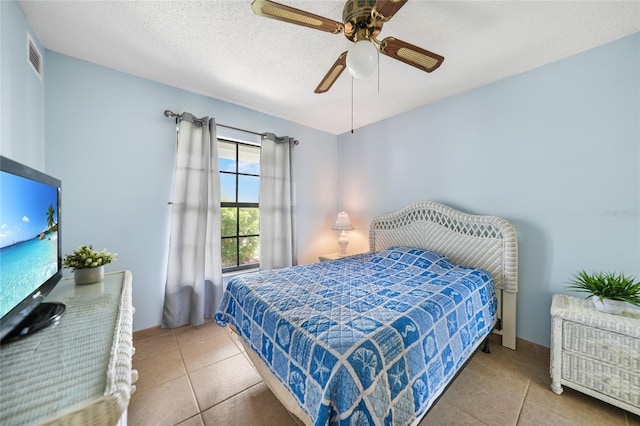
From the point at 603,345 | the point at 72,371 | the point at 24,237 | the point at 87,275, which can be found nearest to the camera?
the point at 72,371

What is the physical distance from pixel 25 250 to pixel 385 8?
186 centimetres

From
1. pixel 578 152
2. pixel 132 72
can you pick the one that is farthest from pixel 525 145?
pixel 132 72

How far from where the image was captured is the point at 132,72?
225 cm

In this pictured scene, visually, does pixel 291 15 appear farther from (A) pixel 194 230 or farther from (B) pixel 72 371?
(A) pixel 194 230

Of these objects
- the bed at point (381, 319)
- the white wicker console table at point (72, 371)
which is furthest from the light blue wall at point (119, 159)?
the white wicker console table at point (72, 371)

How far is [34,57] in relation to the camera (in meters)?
1.70

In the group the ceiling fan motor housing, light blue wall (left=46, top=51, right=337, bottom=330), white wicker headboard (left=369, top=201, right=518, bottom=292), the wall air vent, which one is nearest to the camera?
the ceiling fan motor housing

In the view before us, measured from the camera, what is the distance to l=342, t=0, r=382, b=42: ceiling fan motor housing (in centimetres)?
118

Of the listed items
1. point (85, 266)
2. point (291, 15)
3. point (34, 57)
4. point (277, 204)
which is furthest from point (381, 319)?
point (34, 57)

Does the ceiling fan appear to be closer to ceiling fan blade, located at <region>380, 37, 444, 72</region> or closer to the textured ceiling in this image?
ceiling fan blade, located at <region>380, 37, 444, 72</region>

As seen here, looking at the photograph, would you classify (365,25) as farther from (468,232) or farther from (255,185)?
(255,185)

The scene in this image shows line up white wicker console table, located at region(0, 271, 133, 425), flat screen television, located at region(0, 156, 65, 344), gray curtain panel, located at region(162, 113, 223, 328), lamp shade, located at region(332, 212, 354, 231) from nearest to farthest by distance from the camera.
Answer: white wicker console table, located at region(0, 271, 133, 425) < flat screen television, located at region(0, 156, 65, 344) < gray curtain panel, located at region(162, 113, 223, 328) < lamp shade, located at region(332, 212, 354, 231)

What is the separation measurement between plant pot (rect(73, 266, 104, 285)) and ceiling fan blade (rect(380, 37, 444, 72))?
2.18 metres

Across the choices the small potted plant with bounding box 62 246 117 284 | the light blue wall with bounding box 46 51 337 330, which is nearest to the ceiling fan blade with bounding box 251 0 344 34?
the small potted plant with bounding box 62 246 117 284
